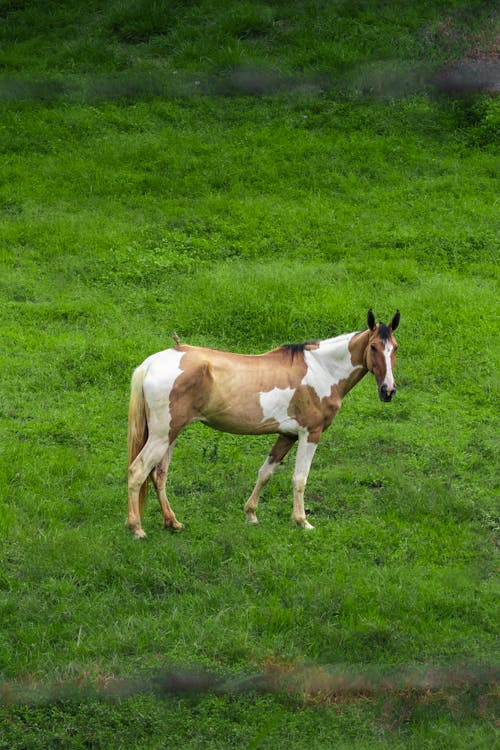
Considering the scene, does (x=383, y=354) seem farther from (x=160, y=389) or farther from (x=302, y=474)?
(x=160, y=389)

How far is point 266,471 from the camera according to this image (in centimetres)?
855

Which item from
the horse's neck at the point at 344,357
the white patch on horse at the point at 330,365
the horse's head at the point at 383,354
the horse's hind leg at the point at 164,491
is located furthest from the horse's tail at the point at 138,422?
the horse's head at the point at 383,354

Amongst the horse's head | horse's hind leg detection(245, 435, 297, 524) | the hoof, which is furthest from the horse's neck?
the hoof

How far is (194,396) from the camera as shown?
8.14m

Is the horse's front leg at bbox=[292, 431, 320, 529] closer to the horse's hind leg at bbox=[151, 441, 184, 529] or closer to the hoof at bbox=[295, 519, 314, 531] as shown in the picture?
the hoof at bbox=[295, 519, 314, 531]

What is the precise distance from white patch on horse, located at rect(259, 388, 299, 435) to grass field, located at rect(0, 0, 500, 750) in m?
0.84

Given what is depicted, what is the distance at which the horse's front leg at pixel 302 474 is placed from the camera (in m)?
8.39

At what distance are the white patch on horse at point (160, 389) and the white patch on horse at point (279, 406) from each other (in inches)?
33.0

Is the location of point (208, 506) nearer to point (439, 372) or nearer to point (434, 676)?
point (434, 676)

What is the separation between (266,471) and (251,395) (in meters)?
0.69

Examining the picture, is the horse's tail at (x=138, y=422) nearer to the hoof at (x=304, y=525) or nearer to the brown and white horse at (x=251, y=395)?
the brown and white horse at (x=251, y=395)

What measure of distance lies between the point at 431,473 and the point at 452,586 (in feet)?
7.58

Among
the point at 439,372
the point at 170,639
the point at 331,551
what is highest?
the point at 170,639

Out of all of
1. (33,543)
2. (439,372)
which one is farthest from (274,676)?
(439,372)
